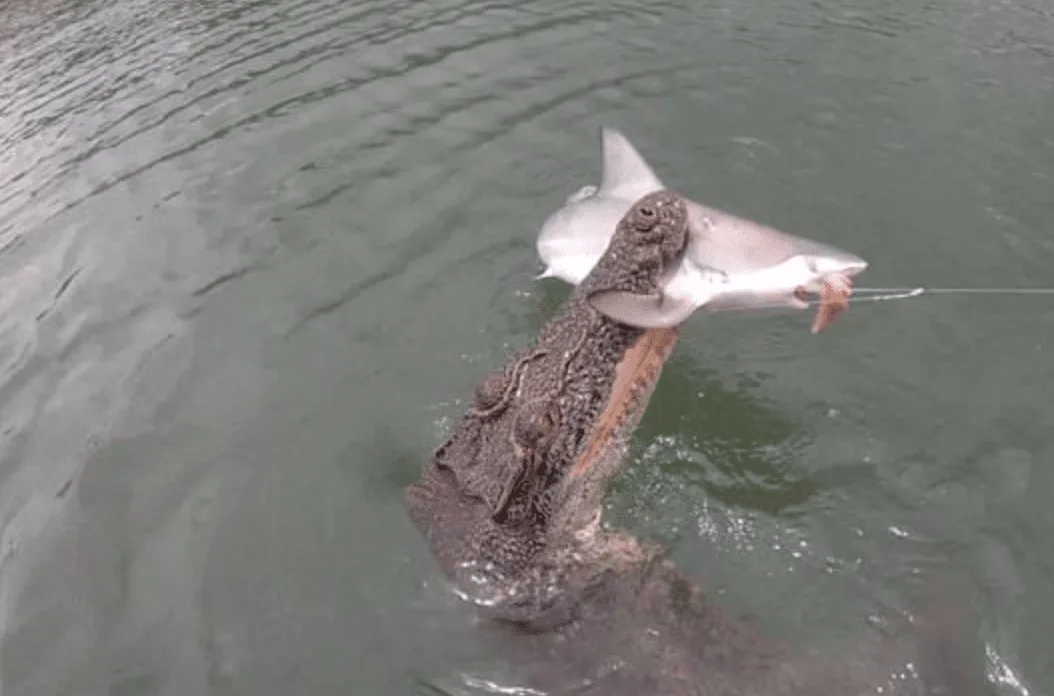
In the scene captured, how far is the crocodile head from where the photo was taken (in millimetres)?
4676

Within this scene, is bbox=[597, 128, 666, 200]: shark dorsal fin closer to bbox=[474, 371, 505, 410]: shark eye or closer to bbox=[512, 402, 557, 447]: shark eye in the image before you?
bbox=[474, 371, 505, 410]: shark eye

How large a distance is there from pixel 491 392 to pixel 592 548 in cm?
102

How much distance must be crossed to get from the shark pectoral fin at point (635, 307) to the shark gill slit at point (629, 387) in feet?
0.54

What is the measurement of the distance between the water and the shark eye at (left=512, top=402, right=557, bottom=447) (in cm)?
117

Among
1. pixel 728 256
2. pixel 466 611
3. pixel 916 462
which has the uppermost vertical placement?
pixel 728 256

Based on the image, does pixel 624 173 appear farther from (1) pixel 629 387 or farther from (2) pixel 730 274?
(1) pixel 629 387

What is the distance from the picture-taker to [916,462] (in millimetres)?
6160

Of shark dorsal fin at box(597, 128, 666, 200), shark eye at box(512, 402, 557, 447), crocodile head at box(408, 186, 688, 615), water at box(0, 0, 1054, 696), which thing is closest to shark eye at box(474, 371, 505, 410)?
crocodile head at box(408, 186, 688, 615)

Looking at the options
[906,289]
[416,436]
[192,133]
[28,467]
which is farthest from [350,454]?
[192,133]

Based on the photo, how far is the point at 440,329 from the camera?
24.8 ft

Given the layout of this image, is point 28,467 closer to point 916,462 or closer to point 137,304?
point 137,304

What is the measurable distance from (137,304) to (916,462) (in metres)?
5.91

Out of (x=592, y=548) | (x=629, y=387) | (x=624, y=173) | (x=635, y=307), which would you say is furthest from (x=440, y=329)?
(x=635, y=307)

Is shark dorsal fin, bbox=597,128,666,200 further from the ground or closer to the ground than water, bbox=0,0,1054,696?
further from the ground
